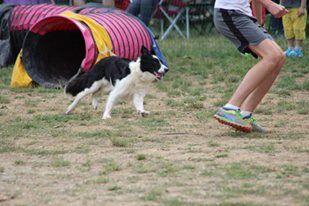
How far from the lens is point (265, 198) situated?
4.92 metres

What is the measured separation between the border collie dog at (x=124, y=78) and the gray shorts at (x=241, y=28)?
1975 millimetres

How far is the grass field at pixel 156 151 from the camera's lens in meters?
5.11

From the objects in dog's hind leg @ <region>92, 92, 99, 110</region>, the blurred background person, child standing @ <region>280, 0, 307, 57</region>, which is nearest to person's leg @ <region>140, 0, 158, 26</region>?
the blurred background person

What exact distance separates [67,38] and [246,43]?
626 cm

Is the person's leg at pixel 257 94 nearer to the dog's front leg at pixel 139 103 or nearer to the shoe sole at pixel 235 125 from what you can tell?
the shoe sole at pixel 235 125

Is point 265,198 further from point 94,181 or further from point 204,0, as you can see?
point 204,0

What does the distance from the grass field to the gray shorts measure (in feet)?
2.83

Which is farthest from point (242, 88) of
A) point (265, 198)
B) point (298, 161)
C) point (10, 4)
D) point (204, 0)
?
point (204, 0)

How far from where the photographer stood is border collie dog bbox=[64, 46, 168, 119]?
893 cm

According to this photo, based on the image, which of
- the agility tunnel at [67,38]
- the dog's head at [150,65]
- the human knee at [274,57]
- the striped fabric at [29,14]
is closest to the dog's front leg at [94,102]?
the dog's head at [150,65]

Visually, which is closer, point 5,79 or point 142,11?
point 5,79

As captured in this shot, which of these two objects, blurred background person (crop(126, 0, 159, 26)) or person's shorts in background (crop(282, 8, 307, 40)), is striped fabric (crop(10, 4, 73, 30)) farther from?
person's shorts in background (crop(282, 8, 307, 40))

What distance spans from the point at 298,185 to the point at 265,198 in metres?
0.40

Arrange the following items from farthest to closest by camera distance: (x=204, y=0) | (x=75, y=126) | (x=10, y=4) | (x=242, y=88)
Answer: (x=204, y=0) → (x=10, y=4) → (x=75, y=126) → (x=242, y=88)
